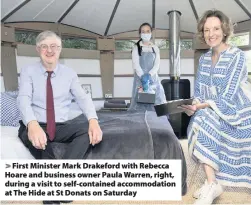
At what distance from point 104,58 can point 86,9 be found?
1219 millimetres

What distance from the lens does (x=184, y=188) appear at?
1578 mm

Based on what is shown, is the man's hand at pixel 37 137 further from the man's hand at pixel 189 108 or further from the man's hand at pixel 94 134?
the man's hand at pixel 189 108

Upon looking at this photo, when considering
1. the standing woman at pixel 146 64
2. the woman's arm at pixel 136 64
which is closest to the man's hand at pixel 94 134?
the standing woman at pixel 146 64

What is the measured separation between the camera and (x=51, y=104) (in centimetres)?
150

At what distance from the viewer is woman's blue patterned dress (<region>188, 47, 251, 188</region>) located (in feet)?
4.91

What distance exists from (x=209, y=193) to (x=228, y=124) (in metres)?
0.39

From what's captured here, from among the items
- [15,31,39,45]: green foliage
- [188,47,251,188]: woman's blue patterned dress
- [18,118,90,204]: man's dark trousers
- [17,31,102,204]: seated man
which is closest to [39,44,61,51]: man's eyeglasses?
[17,31,102,204]: seated man

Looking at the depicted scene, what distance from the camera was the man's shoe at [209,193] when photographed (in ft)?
4.48

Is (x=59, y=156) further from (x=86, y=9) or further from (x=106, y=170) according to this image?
(x=86, y=9)

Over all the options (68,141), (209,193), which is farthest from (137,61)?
(209,193)

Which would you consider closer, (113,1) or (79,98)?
(79,98)

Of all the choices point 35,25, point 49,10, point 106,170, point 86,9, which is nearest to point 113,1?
point 86,9

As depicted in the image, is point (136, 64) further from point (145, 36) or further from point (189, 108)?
point (189, 108)

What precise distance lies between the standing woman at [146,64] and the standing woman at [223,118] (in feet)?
6.41
